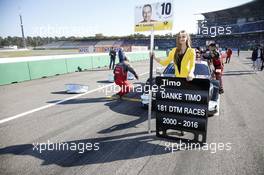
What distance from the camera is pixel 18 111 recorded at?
6539mm

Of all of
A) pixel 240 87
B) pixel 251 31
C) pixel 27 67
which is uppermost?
pixel 251 31

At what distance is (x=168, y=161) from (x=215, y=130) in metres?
1.90

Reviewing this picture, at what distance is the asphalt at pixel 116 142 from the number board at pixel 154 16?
92.9 inches

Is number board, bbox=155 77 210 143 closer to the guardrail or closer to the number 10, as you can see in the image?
the number 10

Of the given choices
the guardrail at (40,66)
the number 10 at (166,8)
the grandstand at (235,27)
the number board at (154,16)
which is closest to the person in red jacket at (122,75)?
the number board at (154,16)

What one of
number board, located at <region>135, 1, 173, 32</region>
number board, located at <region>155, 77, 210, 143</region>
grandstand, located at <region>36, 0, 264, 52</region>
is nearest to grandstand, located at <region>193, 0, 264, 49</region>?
grandstand, located at <region>36, 0, 264, 52</region>

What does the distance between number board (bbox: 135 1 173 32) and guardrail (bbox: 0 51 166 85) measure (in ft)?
30.4

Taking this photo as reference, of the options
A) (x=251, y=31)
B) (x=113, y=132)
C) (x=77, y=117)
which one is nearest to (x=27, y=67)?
(x=77, y=117)

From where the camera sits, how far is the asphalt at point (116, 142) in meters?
3.44

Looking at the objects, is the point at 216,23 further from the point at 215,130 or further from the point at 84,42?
the point at 215,130

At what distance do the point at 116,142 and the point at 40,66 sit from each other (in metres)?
11.4

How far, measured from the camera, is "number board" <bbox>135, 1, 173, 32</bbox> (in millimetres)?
4488

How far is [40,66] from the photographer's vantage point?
13930 millimetres

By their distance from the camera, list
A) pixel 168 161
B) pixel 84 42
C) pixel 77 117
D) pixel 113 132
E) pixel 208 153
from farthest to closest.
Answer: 1. pixel 84 42
2. pixel 77 117
3. pixel 113 132
4. pixel 208 153
5. pixel 168 161
